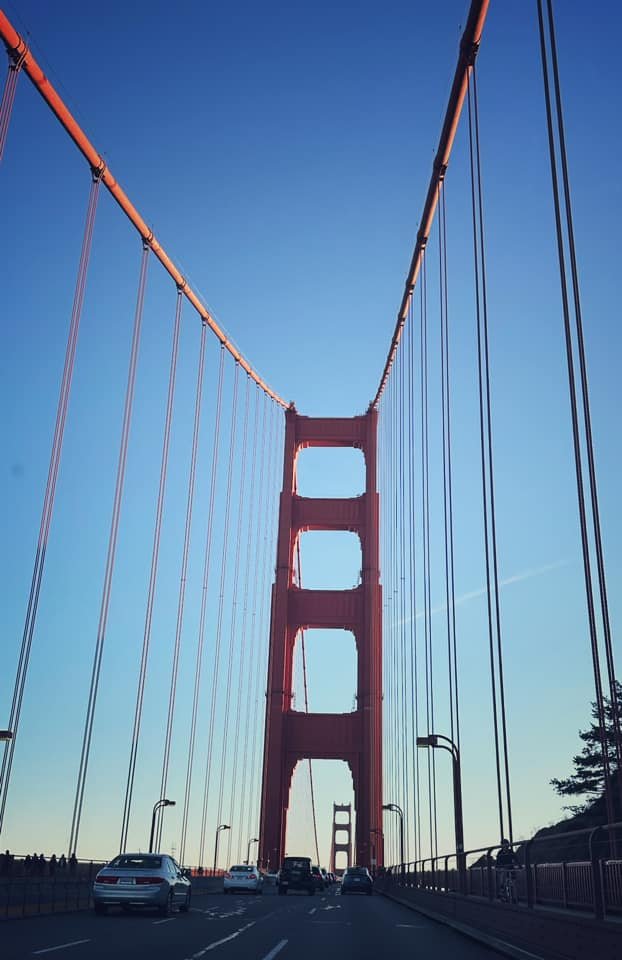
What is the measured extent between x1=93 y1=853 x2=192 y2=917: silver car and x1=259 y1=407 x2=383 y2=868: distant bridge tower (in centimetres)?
2416

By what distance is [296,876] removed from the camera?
37.8 metres

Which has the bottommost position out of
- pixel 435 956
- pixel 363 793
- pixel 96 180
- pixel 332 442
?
pixel 435 956

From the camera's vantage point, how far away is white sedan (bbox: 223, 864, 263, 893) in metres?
33.8

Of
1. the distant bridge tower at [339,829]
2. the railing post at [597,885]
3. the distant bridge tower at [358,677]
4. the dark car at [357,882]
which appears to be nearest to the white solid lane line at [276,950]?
the railing post at [597,885]

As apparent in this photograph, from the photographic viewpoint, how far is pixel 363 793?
4125 centimetres

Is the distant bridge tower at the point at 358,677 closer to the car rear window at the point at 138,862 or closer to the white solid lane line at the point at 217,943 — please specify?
the car rear window at the point at 138,862

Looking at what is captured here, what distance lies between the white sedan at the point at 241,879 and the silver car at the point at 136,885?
1777cm

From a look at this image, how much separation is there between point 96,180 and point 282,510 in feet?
79.8

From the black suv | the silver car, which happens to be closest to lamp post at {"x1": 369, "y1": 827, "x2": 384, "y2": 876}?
the black suv

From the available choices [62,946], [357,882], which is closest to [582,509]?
[62,946]

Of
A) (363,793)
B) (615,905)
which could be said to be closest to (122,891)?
(615,905)

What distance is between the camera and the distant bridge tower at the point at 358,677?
1613 inches

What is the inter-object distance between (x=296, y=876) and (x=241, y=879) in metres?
4.43

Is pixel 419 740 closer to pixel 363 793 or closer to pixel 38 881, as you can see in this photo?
pixel 38 881
